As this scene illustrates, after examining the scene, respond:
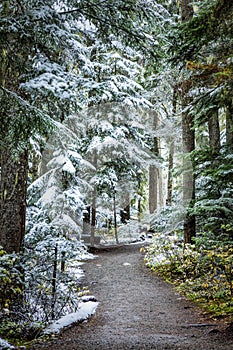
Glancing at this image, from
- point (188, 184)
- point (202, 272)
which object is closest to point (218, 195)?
point (188, 184)

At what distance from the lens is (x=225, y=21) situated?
536cm

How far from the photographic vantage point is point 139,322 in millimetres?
5875

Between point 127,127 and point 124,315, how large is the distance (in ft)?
34.0

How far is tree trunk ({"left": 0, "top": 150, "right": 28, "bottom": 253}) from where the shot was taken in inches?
242

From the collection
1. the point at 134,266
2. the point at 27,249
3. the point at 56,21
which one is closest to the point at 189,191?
the point at 134,266

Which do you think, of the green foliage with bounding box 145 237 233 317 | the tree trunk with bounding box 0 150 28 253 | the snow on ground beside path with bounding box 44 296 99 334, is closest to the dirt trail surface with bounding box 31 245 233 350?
the snow on ground beside path with bounding box 44 296 99 334

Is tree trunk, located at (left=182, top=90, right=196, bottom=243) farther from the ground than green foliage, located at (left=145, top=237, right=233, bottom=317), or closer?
farther from the ground

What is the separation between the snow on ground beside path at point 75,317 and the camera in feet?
17.3

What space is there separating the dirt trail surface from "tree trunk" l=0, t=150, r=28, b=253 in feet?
6.04

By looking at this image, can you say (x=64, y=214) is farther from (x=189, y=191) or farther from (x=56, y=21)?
(x=56, y=21)

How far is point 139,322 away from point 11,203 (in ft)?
9.96

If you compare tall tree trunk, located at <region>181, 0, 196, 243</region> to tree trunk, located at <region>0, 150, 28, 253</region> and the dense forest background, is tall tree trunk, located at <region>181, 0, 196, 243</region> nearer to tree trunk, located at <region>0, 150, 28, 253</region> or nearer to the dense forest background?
the dense forest background

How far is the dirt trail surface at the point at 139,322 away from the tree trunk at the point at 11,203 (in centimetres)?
184

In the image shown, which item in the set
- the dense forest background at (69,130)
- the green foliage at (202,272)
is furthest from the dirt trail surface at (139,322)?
the dense forest background at (69,130)
